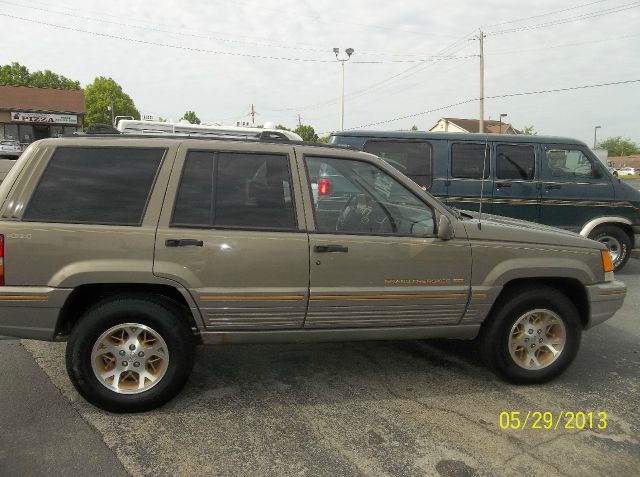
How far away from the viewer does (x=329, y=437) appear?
3078 mm

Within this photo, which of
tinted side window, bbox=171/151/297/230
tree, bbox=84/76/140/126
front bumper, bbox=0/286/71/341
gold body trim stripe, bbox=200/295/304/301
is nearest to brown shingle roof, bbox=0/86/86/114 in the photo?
tree, bbox=84/76/140/126

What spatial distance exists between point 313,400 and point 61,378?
1.88m

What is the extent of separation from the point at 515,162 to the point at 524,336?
4.35 metres

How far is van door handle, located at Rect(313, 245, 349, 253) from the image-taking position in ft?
10.9

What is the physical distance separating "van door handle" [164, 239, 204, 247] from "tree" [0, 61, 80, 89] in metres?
73.8

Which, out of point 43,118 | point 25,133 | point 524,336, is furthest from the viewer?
point 43,118

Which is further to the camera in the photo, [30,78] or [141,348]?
[30,78]

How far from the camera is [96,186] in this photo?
322 cm

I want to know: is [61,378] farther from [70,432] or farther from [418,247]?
[418,247]

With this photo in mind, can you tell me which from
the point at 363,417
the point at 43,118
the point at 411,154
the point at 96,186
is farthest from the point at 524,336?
the point at 43,118

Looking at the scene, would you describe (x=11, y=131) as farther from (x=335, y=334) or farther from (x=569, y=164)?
(x=335, y=334)

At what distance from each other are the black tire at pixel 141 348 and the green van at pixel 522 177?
15.3 ft

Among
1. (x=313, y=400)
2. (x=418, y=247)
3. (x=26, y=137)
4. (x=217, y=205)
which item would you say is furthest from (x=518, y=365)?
(x=26, y=137)

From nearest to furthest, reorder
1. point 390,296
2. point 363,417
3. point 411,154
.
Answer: point 363,417
point 390,296
point 411,154
